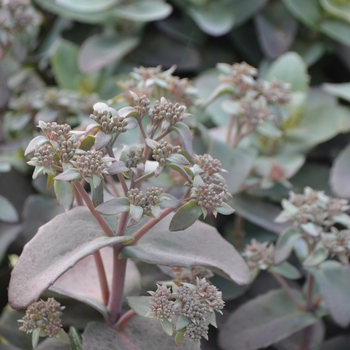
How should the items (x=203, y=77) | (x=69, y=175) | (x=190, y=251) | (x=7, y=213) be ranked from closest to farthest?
(x=69, y=175), (x=190, y=251), (x=7, y=213), (x=203, y=77)

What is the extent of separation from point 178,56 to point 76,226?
0.71 m

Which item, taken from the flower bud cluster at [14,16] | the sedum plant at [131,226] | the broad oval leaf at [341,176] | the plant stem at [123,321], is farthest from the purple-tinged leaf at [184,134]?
the flower bud cluster at [14,16]

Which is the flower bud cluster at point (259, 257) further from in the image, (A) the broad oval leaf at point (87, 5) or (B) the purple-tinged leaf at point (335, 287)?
(A) the broad oval leaf at point (87, 5)

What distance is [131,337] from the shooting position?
596 mm

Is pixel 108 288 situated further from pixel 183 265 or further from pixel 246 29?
pixel 246 29

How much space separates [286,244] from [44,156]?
1.17 ft

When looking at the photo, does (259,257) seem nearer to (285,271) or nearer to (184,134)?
(285,271)

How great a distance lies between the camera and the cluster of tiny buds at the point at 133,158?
51 centimetres

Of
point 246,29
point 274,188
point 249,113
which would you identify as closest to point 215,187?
point 249,113

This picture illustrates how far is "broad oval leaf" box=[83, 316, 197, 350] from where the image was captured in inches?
22.6

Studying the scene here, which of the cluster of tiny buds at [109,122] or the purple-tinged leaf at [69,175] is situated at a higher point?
the cluster of tiny buds at [109,122]

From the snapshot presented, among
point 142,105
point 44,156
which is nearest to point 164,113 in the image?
point 142,105

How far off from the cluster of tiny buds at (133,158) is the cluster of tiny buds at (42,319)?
0.62ft

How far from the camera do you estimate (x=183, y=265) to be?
531 millimetres
